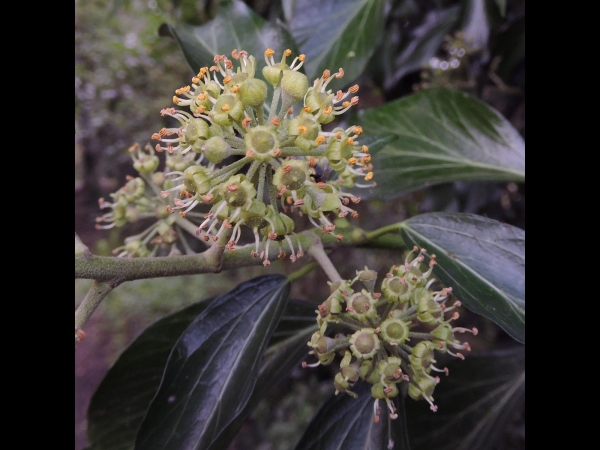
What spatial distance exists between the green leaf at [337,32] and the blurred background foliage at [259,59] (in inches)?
1.3

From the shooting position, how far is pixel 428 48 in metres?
1.71

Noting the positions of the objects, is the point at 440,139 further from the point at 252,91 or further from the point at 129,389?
the point at 129,389

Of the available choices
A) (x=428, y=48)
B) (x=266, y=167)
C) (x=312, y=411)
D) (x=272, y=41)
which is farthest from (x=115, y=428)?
(x=312, y=411)

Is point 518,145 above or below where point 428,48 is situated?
below

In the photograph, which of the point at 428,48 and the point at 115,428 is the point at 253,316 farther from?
the point at 428,48

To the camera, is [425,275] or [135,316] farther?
[135,316]

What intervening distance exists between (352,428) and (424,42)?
1.36 meters

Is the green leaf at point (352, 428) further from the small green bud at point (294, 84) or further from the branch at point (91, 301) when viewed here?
the small green bud at point (294, 84)

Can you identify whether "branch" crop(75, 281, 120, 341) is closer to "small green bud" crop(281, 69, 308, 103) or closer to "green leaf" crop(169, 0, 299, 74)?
"small green bud" crop(281, 69, 308, 103)

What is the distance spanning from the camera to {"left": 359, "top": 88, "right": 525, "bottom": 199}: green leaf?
1.22m

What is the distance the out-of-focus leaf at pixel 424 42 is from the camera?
5.53 ft

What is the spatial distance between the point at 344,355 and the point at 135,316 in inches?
134

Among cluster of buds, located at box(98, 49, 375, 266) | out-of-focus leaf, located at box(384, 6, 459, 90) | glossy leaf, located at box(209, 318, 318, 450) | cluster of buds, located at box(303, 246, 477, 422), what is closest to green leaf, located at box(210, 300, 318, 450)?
glossy leaf, located at box(209, 318, 318, 450)
